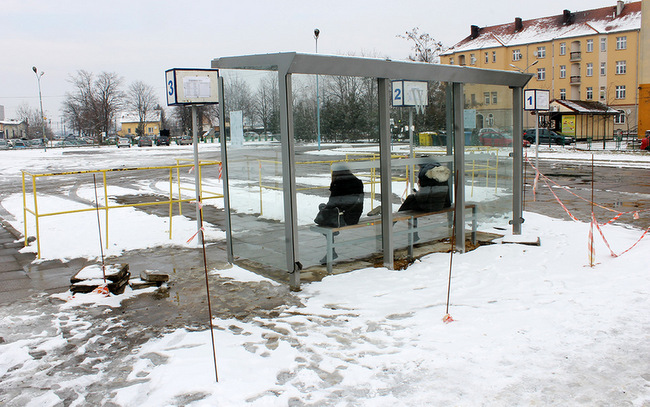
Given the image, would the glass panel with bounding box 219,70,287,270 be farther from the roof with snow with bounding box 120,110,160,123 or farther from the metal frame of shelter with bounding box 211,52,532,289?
the roof with snow with bounding box 120,110,160,123

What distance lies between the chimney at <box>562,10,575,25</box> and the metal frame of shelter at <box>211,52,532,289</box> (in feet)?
232

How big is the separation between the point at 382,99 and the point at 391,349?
3731mm

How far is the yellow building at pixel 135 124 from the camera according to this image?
119312 mm

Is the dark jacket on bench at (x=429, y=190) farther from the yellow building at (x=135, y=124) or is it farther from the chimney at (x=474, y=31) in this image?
the yellow building at (x=135, y=124)

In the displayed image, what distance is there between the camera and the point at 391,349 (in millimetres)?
4785

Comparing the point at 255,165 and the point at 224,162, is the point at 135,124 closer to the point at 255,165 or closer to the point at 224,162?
the point at 224,162

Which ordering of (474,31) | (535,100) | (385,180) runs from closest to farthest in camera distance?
(385,180), (535,100), (474,31)

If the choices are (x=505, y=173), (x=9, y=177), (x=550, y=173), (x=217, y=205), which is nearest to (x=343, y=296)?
(x=505, y=173)

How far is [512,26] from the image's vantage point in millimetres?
76938

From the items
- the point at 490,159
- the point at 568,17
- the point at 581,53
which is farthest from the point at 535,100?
the point at 568,17

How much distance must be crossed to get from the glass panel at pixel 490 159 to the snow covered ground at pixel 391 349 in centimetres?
232

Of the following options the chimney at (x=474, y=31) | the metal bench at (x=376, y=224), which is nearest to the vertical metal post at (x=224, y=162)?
the metal bench at (x=376, y=224)

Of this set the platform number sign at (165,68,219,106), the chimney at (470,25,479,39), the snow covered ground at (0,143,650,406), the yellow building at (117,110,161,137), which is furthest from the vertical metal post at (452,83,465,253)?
the yellow building at (117,110,161,137)

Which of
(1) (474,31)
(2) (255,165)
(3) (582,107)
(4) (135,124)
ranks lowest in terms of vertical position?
(2) (255,165)
